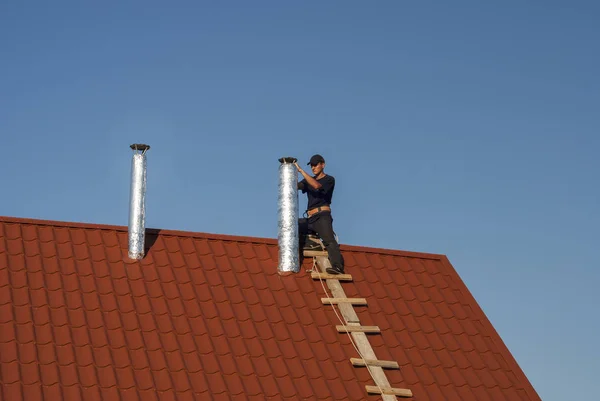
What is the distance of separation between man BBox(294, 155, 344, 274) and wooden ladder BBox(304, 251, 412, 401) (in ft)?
0.69

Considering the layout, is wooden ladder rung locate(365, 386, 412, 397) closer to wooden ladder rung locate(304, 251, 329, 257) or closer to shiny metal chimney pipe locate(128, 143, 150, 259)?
wooden ladder rung locate(304, 251, 329, 257)

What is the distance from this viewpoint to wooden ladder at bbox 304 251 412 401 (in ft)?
46.2

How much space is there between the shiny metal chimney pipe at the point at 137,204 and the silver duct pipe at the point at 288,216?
230 centimetres

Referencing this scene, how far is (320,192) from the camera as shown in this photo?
16641mm

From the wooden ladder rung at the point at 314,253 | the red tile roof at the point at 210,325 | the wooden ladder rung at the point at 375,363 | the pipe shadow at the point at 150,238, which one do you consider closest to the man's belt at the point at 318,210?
the wooden ladder rung at the point at 314,253

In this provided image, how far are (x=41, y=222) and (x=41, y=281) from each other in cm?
158

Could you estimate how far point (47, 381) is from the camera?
12.4m

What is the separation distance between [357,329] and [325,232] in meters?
2.14

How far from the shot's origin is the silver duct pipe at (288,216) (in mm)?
15969

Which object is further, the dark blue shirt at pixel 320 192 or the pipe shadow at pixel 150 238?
the dark blue shirt at pixel 320 192

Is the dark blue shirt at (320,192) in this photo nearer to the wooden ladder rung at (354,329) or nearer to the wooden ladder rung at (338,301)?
the wooden ladder rung at (338,301)

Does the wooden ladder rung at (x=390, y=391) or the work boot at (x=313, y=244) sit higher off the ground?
the work boot at (x=313, y=244)

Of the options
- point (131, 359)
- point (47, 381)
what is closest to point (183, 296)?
point (131, 359)

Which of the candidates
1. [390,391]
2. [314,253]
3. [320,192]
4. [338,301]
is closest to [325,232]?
[314,253]
